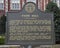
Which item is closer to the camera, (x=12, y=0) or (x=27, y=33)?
(x=27, y=33)

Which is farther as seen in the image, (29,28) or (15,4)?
(15,4)

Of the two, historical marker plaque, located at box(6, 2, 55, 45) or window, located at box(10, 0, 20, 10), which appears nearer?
historical marker plaque, located at box(6, 2, 55, 45)

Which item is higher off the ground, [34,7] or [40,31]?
[34,7]

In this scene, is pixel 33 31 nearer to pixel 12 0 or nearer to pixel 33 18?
pixel 33 18

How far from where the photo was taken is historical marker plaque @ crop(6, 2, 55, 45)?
8695 mm

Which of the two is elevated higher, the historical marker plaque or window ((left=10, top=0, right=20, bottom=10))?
window ((left=10, top=0, right=20, bottom=10))

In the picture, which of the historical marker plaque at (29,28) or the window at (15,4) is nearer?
the historical marker plaque at (29,28)

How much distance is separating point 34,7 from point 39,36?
103 cm

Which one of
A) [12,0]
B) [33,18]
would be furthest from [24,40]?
[12,0]

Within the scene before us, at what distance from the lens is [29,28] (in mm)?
8750

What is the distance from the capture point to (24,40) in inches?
343

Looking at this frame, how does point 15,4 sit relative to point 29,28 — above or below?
above

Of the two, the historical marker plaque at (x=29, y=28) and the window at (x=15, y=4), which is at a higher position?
the window at (x=15, y=4)

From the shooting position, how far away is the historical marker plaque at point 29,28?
28.5ft
